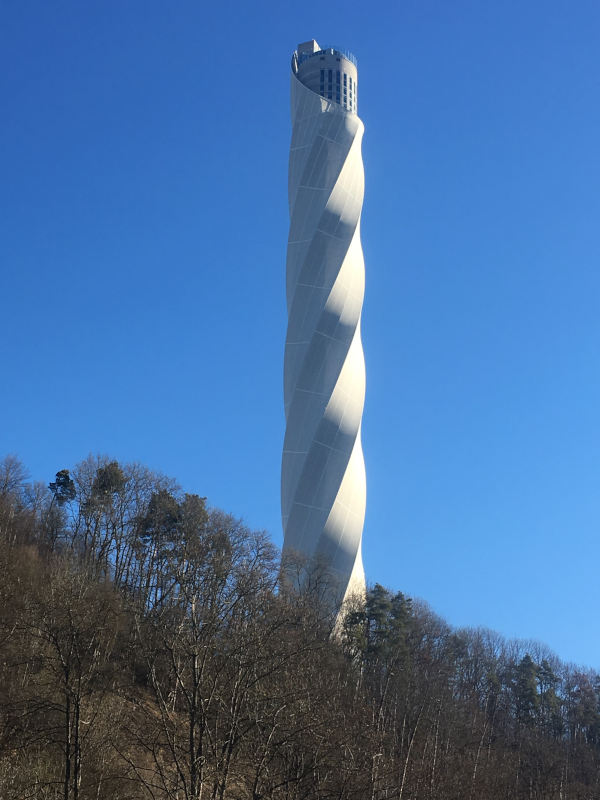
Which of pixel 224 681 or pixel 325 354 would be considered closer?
pixel 224 681

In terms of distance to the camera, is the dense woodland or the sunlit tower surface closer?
the dense woodland

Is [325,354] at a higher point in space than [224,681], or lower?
higher

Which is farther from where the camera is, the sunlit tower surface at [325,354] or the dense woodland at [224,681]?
the sunlit tower surface at [325,354]

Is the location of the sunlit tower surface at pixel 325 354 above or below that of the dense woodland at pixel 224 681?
above

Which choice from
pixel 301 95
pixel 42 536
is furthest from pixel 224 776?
pixel 301 95

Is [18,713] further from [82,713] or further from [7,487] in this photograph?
[7,487]
